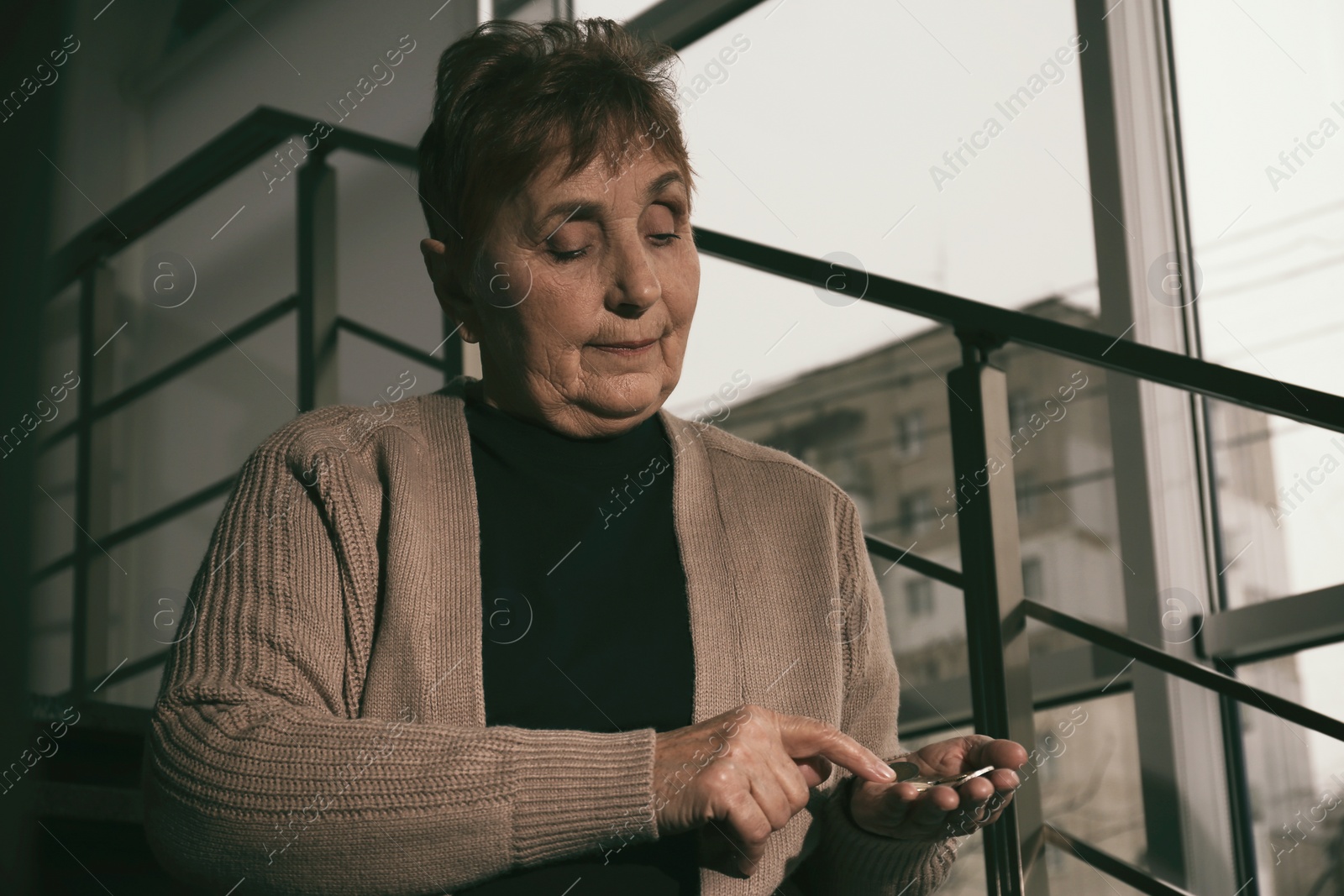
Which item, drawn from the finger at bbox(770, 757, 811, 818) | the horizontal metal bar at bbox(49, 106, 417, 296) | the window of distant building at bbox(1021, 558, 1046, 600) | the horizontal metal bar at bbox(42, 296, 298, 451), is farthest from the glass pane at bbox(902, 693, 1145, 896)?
the horizontal metal bar at bbox(49, 106, 417, 296)

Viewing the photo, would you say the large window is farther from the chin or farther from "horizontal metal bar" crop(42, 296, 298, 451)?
"horizontal metal bar" crop(42, 296, 298, 451)

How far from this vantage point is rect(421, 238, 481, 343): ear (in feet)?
3.52

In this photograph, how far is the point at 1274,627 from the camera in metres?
1.92

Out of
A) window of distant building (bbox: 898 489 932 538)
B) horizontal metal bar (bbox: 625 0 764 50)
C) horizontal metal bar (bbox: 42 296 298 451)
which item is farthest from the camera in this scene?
window of distant building (bbox: 898 489 932 538)

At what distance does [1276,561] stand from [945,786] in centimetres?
147

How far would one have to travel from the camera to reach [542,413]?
101cm

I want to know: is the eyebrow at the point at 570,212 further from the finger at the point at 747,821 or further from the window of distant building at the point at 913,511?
the window of distant building at the point at 913,511

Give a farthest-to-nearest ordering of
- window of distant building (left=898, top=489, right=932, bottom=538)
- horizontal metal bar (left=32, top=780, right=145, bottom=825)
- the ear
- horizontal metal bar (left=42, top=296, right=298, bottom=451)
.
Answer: window of distant building (left=898, top=489, right=932, bottom=538) < horizontal metal bar (left=42, top=296, right=298, bottom=451) < horizontal metal bar (left=32, top=780, right=145, bottom=825) < the ear

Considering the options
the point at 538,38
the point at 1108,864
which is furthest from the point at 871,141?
the point at 1108,864

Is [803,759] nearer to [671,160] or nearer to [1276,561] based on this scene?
[671,160]

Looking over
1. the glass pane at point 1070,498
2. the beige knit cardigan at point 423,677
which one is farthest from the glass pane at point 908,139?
the beige knit cardigan at point 423,677

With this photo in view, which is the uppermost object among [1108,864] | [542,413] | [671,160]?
[671,160]

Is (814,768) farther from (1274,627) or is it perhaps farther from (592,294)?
(1274,627)

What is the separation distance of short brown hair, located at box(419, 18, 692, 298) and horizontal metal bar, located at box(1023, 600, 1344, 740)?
655 mm
